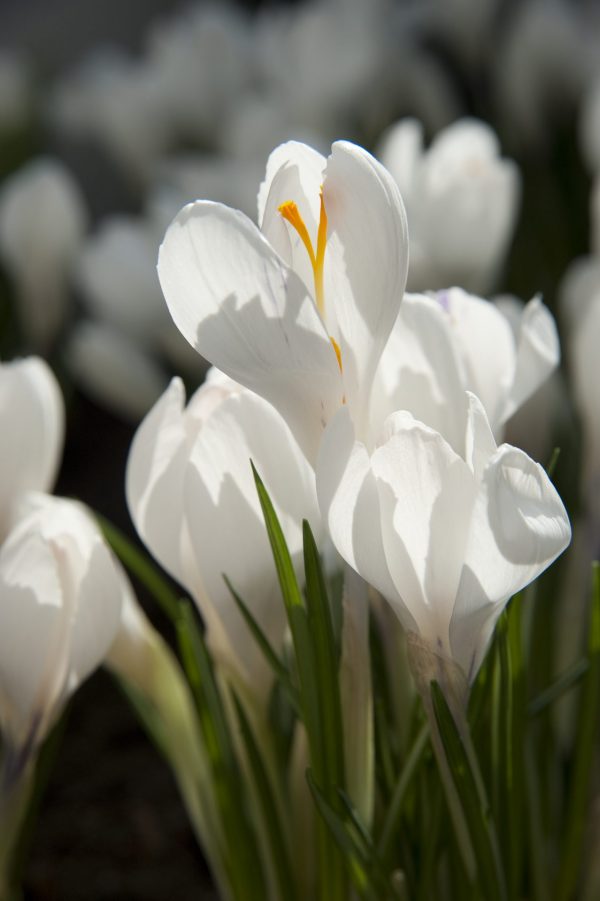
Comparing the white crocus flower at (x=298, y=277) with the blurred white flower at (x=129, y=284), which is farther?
the blurred white flower at (x=129, y=284)

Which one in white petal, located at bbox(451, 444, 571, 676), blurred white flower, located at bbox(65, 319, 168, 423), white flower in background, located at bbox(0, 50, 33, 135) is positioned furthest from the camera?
white flower in background, located at bbox(0, 50, 33, 135)

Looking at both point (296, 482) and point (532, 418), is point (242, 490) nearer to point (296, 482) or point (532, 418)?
point (296, 482)

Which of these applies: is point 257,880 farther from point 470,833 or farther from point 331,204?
point 331,204

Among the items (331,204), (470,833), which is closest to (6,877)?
(470,833)

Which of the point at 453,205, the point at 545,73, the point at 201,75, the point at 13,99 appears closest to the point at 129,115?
the point at 201,75

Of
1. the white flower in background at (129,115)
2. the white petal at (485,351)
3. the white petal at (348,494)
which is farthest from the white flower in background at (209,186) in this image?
the white petal at (348,494)

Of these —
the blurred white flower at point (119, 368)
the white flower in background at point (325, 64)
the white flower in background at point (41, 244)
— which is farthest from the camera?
the white flower in background at point (325, 64)

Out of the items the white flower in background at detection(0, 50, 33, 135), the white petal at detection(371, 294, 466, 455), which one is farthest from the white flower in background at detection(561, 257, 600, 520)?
the white flower in background at detection(0, 50, 33, 135)

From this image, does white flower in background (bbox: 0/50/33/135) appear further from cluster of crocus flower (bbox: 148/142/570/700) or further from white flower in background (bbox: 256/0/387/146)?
cluster of crocus flower (bbox: 148/142/570/700)

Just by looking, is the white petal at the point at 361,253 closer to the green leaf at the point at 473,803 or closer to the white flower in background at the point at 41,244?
the green leaf at the point at 473,803
